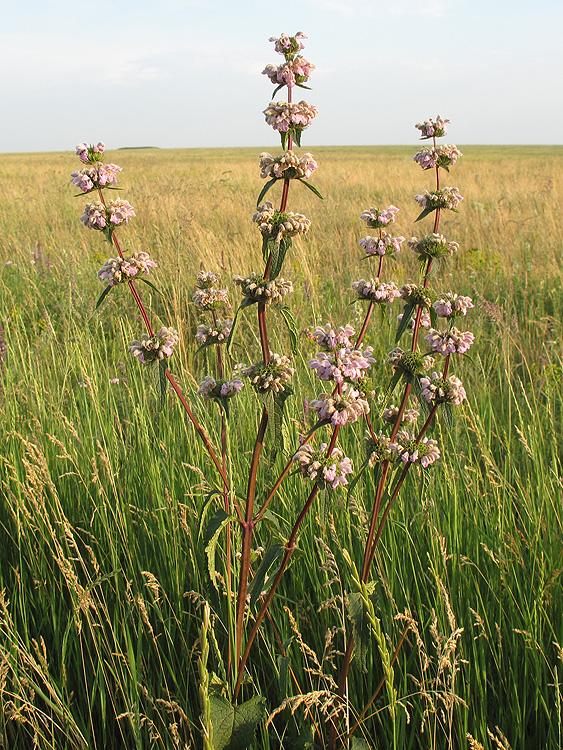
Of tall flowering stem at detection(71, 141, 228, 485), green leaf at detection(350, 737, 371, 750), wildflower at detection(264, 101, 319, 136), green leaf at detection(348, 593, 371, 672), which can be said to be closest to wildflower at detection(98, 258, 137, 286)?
tall flowering stem at detection(71, 141, 228, 485)

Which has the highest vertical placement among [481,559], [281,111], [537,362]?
[281,111]

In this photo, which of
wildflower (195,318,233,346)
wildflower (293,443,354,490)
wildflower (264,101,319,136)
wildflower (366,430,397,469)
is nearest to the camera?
wildflower (264,101,319,136)

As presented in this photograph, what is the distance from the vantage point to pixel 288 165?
46.3 inches

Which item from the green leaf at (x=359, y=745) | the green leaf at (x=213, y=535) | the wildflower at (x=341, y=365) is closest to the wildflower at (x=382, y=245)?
the wildflower at (x=341, y=365)

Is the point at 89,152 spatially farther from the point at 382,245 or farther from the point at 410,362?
the point at 410,362

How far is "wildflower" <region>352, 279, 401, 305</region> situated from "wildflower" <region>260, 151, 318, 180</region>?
0.31m

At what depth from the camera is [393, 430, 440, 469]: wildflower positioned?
144 centimetres

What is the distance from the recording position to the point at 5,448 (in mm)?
2465

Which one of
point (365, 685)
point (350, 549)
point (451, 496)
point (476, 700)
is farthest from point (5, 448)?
point (476, 700)

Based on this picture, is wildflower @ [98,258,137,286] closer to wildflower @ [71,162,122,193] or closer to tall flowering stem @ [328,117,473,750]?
wildflower @ [71,162,122,193]

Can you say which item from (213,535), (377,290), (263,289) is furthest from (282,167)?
(213,535)

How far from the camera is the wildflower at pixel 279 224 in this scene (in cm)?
116

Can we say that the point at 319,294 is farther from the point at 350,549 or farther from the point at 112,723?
the point at 112,723

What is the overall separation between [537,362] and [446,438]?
1.55 metres
